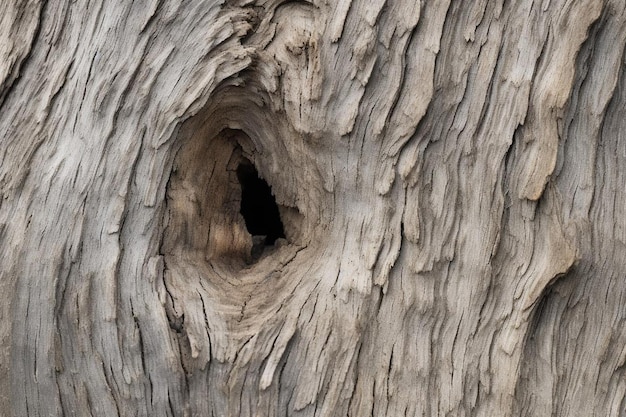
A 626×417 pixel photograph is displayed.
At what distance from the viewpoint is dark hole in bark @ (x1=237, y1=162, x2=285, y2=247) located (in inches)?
67.1

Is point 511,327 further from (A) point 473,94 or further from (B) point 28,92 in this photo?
(B) point 28,92

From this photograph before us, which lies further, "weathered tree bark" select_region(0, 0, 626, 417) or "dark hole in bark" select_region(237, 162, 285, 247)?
"dark hole in bark" select_region(237, 162, 285, 247)

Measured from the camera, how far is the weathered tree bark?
4.60 feet

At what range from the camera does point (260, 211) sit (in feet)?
5.88

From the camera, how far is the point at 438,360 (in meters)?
1.45

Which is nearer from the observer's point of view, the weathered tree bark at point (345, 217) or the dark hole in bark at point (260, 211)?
the weathered tree bark at point (345, 217)

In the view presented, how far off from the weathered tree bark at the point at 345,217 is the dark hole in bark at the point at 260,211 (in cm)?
25

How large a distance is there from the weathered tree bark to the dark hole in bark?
0.25 m

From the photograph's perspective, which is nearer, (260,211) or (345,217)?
(345,217)

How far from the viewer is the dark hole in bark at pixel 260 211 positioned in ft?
5.59

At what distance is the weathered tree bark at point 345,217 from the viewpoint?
1.40 metres

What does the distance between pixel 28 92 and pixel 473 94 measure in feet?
3.30

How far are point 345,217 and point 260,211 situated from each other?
38 cm

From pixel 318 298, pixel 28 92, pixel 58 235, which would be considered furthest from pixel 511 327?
pixel 28 92
